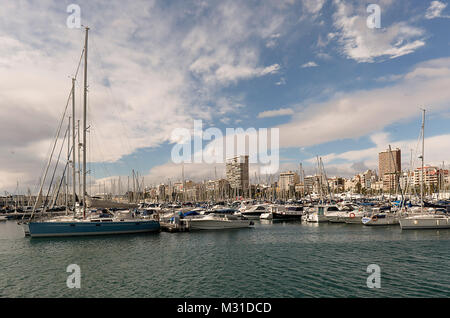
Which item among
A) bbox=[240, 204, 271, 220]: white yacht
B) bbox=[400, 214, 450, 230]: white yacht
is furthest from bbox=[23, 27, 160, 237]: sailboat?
bbox=[400, 214, 450, 230]: white yacht

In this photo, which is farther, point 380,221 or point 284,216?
point 284,216

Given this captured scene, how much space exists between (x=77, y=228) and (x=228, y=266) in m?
26.2

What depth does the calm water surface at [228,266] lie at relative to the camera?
60.6 feet

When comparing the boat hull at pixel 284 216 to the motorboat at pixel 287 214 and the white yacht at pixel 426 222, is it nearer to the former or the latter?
the motorboat at pixel 287 214

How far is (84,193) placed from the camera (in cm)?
4072

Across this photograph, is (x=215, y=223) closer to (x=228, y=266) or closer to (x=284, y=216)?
(x=228, y=266)

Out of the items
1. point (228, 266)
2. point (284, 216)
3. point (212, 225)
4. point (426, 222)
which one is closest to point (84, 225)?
point (212, 225)

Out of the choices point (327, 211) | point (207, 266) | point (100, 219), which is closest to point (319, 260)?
point (207, 266)

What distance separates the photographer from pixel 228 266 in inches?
973

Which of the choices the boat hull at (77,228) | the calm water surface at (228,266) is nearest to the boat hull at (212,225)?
the calm water surface at (228,266)
